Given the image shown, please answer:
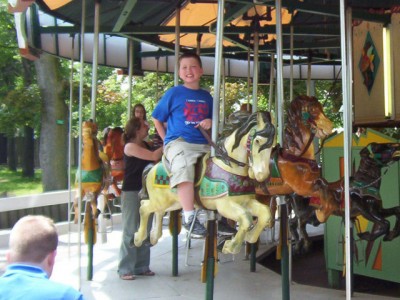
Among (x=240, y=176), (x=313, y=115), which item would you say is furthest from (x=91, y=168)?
(x=313, y=115)

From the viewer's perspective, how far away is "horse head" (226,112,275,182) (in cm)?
404

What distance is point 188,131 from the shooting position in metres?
4.74

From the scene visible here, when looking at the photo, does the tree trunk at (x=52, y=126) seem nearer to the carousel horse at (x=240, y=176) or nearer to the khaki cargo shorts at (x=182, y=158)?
the khaki cargo shorts at (x=182, y=158)

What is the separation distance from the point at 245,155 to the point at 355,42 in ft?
11.4

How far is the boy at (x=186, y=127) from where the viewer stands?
449 centimetres

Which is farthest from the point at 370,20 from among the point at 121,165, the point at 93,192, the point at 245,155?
the point at 121,165

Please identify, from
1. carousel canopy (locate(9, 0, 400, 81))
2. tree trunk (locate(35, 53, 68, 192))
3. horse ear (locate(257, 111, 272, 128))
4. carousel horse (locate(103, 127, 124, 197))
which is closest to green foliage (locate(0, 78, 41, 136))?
tree trunk (locate(35, 53, 68, 192))

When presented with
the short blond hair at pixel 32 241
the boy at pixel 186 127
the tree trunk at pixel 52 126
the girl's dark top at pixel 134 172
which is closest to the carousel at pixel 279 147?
the boy at pixel 186 127

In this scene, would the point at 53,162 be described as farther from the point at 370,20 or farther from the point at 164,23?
the point at 370,20

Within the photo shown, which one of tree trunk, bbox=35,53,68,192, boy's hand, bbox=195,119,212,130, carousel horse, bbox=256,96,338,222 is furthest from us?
tree trunk, bbox=35,53,68,192

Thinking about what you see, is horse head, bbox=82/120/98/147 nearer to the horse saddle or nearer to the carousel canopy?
the carousel canopy

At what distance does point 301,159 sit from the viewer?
476 centimetres

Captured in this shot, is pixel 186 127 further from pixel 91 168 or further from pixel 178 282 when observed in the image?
pixel 178 282

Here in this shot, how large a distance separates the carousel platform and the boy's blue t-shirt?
74.6 inches
